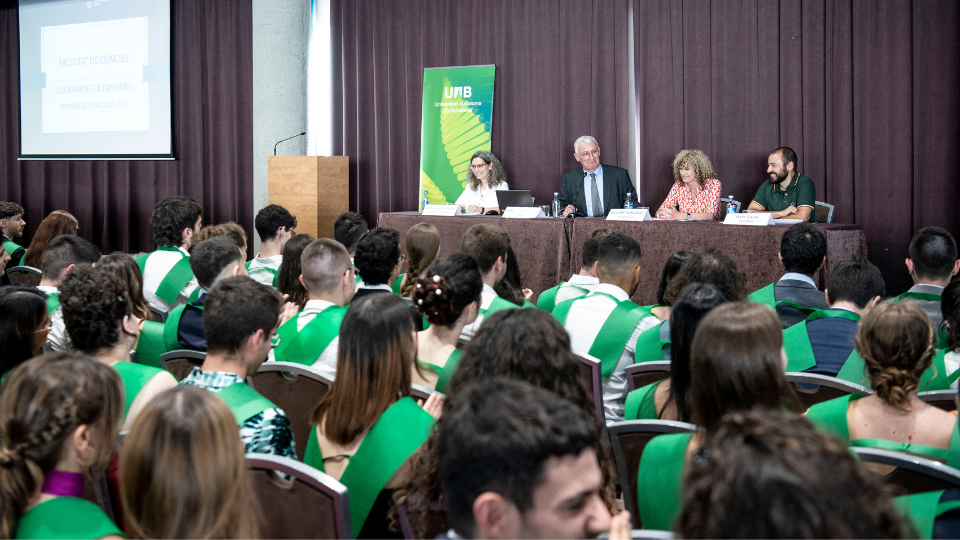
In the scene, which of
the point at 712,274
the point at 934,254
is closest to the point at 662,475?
the point at 712,274

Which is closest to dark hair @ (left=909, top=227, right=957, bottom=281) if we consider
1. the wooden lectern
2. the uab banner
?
the uab banner

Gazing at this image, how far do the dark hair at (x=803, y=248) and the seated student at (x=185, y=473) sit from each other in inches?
104

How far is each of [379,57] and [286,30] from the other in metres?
0.92

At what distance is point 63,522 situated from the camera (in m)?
1.20

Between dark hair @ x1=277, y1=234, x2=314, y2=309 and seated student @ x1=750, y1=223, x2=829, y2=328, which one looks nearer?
seated student @ x1=750, y1=223, x2=829, y2=328

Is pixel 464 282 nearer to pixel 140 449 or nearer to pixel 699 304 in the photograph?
pixel 699 304

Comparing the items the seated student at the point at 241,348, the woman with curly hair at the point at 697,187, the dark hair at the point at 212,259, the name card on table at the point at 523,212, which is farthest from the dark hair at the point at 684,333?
the woman with curly hair at the point at 697,187

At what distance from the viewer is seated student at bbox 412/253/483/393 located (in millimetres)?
2207

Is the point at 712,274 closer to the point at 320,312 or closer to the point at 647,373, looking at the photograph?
the point at 647,373

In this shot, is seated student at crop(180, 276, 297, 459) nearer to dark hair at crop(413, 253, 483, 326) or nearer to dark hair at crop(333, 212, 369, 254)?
dark hair at crop(413, 253, 483, 326)

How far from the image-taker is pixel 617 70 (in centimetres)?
670

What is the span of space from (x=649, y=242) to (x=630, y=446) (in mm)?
3386

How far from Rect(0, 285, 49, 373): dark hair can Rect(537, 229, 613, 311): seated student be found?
5.97ft

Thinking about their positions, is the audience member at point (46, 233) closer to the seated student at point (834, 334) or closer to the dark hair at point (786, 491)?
the seated student at point (834, 334)
